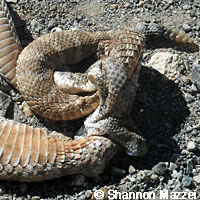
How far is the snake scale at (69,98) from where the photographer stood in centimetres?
433

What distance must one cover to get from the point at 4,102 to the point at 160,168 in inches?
69.2

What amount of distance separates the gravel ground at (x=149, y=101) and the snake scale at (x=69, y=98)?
Answer: 0.15 m

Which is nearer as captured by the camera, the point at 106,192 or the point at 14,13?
the point at 106,192

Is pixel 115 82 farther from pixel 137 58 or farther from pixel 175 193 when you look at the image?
pixel 175 193

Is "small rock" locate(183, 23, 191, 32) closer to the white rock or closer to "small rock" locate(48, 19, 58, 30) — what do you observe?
the white rock

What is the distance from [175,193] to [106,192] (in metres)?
0.63

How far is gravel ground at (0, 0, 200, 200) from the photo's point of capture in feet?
14.4

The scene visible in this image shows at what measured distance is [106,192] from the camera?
14.2ft

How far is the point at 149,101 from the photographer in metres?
4.89

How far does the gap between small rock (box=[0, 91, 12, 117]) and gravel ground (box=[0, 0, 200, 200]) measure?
0.18 feet

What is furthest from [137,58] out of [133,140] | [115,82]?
[133,140]

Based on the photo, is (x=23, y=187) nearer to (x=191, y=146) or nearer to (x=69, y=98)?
(x=69, y=98)

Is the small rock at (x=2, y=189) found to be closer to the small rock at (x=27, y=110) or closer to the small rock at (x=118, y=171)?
the small rock at (x=27, y=110)

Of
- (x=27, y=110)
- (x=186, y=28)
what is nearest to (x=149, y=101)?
(x=186, y=28)
